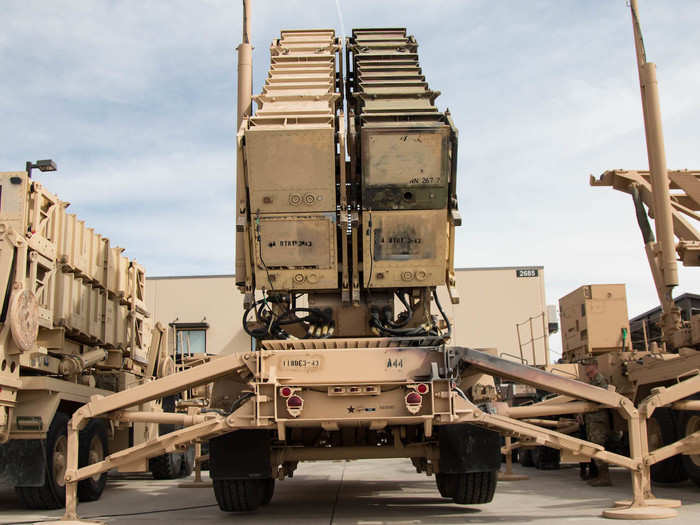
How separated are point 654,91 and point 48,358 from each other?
9.64 meters

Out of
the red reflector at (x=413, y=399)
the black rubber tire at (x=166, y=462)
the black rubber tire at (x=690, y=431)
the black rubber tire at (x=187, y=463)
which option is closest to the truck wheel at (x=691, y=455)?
the black rubber tire at (x=690, y=431)

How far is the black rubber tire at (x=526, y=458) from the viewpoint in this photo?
1631 centimetres

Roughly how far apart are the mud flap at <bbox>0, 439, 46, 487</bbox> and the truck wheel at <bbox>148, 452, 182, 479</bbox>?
5.21 metres

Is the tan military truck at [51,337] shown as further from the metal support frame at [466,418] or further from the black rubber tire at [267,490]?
the black rubber tire at [267,490]

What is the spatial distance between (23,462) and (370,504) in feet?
12.6

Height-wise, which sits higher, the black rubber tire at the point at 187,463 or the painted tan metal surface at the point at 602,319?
the painted tan metal surface at the point at 602,319

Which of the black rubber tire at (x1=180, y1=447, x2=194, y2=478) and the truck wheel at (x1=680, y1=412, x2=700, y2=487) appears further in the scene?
the black rubber tire at (x1=180, y1=447, x2=194, y2=478)

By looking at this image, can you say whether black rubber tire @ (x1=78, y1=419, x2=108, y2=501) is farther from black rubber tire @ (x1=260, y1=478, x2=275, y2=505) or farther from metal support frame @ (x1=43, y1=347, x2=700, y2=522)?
metal support frame @ (x1=43, y1=347, x2=700, y2=522)

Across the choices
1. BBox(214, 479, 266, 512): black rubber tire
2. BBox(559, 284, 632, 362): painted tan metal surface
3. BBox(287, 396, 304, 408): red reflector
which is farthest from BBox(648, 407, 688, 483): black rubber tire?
BBox(559, 284, 632, 362): painted tan metal surface

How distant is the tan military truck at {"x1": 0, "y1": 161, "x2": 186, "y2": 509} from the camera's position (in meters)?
8.59

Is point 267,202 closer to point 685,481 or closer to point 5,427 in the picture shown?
point 5,427

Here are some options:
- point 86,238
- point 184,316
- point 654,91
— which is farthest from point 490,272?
point 86,238

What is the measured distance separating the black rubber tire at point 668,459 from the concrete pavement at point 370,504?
0.62ft

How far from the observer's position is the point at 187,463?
15219 millimetres
